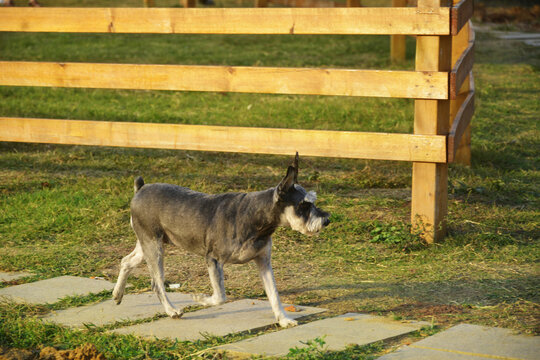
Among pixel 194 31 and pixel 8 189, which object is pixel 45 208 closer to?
pixel 8 189

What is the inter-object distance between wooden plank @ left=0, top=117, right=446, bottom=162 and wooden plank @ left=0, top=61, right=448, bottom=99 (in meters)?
0.34

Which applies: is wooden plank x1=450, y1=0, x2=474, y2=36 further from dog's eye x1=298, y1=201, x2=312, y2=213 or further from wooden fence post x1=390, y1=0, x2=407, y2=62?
wooden fence post x1=390, y1=0, x2=407, y2=62

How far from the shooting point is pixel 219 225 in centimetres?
470

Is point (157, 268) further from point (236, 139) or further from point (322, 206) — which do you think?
point (322, 206)

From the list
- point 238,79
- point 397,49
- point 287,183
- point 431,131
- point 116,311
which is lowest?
point 116,311

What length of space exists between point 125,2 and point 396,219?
1673 centimetres

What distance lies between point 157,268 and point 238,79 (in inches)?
99.3

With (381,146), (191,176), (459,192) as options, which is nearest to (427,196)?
(381,146)

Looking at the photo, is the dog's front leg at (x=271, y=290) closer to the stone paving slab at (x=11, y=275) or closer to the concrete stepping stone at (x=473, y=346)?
the concrete stepping stone at (x=473, y=346)

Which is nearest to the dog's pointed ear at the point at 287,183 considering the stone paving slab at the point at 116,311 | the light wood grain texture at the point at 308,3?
the stone paving slab at the point at 116,311

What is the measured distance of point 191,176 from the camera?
852cm

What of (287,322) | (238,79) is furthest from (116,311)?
(238,79)

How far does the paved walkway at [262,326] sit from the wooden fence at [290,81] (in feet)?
6.30

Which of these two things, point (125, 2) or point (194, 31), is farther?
point (125, 2)
